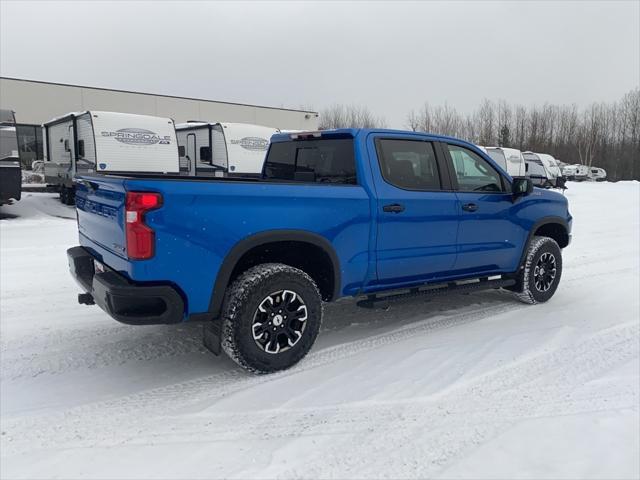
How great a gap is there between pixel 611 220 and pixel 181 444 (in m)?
15.4

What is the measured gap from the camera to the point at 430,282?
5027 millimetres

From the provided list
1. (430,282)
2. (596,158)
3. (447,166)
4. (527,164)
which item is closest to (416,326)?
(430,282)

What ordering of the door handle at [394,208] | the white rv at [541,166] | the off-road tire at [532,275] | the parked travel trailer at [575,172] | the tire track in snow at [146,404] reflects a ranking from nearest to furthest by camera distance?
1. the tire track in snow at [146,404]
2. the door handle at [394,208]
3. the off-road tire at [532,275]
4. the white rv at [541,166]
5. the parked travel trailer at [575,172]

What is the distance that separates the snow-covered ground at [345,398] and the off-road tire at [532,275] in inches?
5.2

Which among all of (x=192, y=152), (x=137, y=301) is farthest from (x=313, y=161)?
(x=192, y=152)

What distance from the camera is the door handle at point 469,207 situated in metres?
5.07

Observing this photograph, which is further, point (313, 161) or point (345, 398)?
point (313, 161)

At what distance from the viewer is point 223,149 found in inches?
646

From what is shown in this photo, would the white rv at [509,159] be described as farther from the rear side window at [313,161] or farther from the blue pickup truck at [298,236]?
the rear side window at [313,161]

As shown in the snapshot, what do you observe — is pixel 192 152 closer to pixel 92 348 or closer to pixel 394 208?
pixel 92 348

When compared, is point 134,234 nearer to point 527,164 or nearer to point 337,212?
point 337,212

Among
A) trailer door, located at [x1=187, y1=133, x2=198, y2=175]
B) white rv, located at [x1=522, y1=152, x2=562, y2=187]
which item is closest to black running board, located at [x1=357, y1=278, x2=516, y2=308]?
trailer door, located at [x1=187, y1=133, x2=198, y2=175]

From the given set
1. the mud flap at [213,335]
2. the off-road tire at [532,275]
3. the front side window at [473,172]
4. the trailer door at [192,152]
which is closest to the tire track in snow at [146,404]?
the mud flap at [213,335]

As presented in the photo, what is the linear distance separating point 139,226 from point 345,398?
5.94 ft
